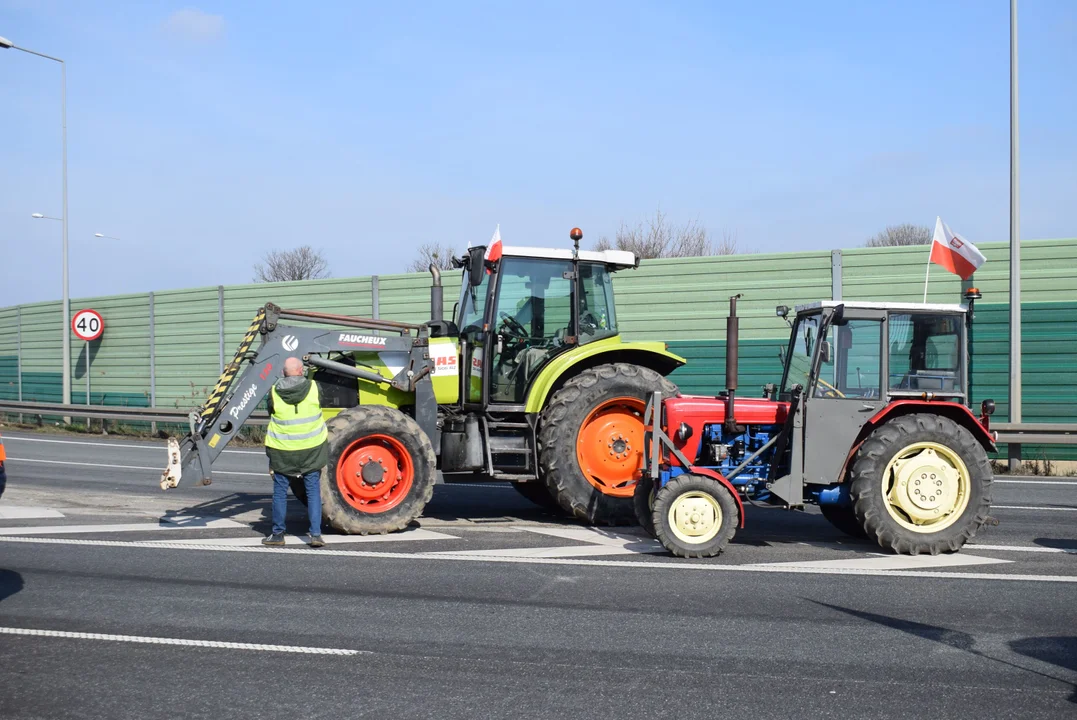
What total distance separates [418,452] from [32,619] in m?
3.82

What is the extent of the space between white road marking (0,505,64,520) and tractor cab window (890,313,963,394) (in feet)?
28.0

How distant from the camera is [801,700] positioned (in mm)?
5078

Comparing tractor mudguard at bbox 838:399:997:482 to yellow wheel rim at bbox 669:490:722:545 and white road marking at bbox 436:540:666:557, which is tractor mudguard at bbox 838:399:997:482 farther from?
white road marking at bbox 436:540:666:557

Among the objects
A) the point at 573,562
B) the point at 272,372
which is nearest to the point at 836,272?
the point at 573,562

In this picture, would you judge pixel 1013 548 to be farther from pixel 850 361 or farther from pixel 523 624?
pixel 523 624

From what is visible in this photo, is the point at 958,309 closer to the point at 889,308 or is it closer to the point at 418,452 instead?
the point at 889,308

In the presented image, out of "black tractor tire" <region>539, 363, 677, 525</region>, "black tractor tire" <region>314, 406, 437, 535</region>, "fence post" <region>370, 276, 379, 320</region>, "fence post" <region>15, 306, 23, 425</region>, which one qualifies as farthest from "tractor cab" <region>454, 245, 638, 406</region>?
"fence post" <region>15, 306, 23, 425</region>

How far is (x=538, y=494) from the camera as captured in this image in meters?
11.7

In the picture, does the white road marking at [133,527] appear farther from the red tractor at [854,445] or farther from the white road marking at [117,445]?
the white road marking at [117,445]

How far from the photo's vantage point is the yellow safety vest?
9.16 meters

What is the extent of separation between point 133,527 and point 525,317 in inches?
172

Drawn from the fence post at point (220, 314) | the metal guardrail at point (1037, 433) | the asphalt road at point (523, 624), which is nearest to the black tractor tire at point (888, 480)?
the asphalt road at point (523, 624)

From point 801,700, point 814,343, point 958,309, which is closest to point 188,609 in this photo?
point 801,700

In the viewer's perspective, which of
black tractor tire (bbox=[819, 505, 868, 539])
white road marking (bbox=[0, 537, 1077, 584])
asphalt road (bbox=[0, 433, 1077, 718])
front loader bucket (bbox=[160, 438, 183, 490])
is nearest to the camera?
asphalt road (bbox=[0, 433, 1077, 718])
